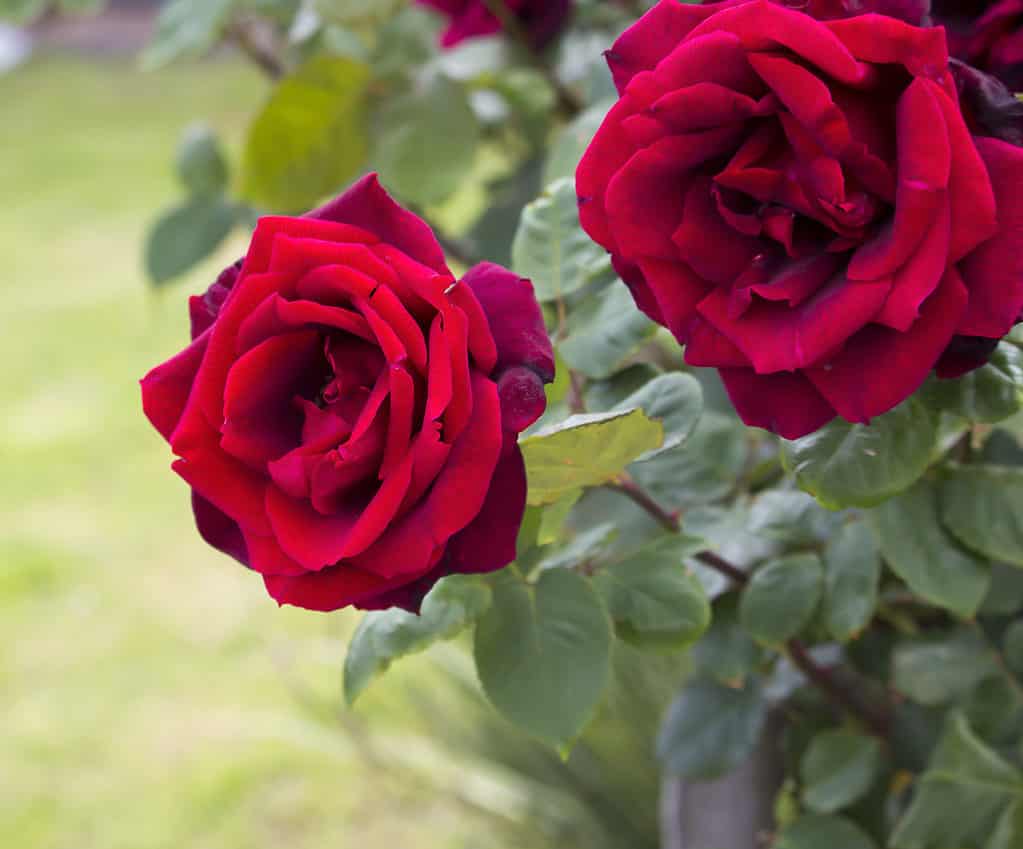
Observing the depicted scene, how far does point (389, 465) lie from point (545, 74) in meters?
0.28

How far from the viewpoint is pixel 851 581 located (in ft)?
0.95

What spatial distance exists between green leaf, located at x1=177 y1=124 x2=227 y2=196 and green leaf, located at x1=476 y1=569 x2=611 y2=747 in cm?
27

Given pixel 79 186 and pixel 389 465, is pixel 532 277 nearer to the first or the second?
pixel 389 465

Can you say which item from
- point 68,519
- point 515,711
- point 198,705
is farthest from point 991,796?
point 68,519

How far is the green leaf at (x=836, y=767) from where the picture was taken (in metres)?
0.34

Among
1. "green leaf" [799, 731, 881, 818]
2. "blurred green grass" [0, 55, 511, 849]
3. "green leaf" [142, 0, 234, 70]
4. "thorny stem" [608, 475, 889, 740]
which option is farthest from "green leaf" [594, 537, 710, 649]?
"blurred green grass" [0, 55, 511, 849]

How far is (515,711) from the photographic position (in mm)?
229

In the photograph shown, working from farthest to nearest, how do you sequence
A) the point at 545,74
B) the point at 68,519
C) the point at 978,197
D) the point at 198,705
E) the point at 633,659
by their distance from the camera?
1. the point at 68,519
2. the point at 198,705
3. the point at 633,659
4. the point at 545,74
5. the point at 978,197

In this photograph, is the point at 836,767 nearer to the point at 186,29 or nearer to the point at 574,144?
the point at 574,144

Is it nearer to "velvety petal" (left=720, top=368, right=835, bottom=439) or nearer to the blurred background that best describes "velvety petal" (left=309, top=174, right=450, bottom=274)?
"velvety petal" (left=720, top=368, right=835, bottom=439)

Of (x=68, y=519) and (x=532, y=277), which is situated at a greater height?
(x=532, y=277)

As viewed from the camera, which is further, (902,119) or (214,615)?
(214,615)

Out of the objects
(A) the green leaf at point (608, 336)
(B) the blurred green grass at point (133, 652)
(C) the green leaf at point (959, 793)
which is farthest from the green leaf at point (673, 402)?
(B) the blurred green grass at point (133, 652)

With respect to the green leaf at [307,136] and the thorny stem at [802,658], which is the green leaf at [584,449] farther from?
the green leaf at [307,136]
